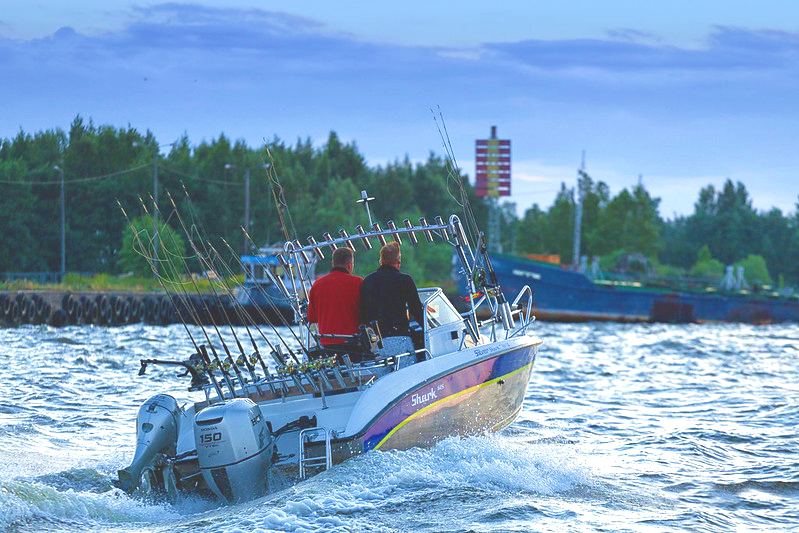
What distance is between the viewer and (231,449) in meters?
10.6

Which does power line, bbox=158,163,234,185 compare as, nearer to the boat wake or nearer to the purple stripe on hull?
the purple stripe on hull

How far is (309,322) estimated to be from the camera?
13031 millimetres

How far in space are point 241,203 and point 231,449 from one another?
249 feet

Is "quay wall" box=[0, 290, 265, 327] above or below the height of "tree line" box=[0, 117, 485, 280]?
below

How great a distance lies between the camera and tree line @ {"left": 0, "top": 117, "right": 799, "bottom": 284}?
74000 millimetres

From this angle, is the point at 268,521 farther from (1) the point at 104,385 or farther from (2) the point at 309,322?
(1) the point at 104,385

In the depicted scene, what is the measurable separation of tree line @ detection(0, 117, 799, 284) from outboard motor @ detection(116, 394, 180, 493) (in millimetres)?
33501

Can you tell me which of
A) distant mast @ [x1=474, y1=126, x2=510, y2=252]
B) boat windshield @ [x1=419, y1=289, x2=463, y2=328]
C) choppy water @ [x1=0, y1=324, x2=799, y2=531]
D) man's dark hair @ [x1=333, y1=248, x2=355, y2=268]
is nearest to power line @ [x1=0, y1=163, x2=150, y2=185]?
distant mast @ [x1=474, y1=126, x2=510, y2=252]

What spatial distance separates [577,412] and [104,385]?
9.03 meters

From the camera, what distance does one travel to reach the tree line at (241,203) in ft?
243

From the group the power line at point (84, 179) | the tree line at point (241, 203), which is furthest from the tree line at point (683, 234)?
Result: the power line at point (84, 179)

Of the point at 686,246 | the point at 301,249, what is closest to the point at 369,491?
the point at 301,249

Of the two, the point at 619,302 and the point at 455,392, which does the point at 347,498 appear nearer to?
the point at 455,392

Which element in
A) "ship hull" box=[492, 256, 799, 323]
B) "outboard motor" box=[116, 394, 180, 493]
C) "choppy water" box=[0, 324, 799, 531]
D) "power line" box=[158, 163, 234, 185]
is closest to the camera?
"choppy water" box=[0, 324, 799, 531]
